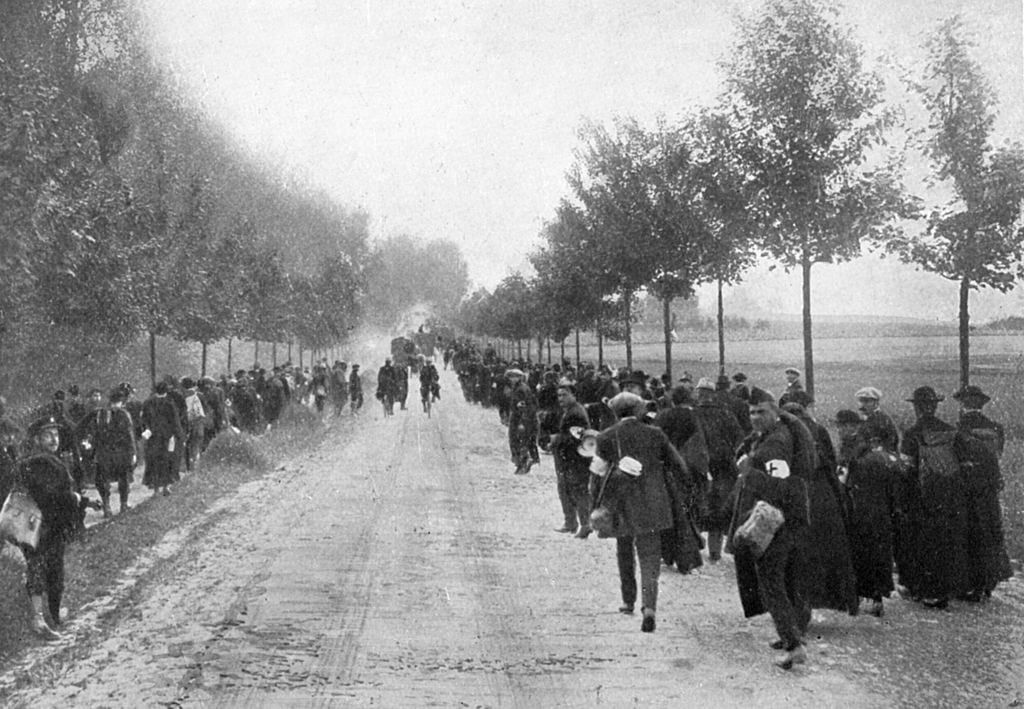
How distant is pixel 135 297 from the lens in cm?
2116

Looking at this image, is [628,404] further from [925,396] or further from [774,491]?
[925,396]

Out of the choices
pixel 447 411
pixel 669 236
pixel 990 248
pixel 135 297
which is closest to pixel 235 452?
pixel 135 297

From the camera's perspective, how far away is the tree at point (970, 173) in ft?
54.5

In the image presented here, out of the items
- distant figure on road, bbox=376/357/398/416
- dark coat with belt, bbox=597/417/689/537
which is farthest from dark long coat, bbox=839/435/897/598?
distant figure on road, bbox=376/357/398/416

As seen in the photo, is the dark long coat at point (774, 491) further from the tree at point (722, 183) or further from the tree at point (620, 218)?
the tree at point (620, 218)

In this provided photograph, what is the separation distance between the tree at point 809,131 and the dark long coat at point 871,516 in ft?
31.6

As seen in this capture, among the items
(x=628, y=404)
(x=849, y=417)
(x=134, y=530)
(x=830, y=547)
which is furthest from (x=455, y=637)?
(x=134, y=530)

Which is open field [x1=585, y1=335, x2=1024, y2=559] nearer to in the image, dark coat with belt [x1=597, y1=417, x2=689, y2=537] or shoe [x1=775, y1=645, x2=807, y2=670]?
dark coat with belt [x1=597, y1=417, x2=689, y2=537]

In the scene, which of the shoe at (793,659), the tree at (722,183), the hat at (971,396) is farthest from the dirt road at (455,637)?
the tree at (722,183)

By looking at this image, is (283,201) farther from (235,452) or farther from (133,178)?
(235,452)

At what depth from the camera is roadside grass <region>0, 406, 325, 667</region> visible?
8133 millimetres

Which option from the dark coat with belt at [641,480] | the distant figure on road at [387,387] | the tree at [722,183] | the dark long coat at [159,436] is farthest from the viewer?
the distant figure on road at [387,387]

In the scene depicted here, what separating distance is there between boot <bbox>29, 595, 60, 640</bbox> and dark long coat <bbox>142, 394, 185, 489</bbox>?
7.30m

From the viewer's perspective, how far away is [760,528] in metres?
6.95
